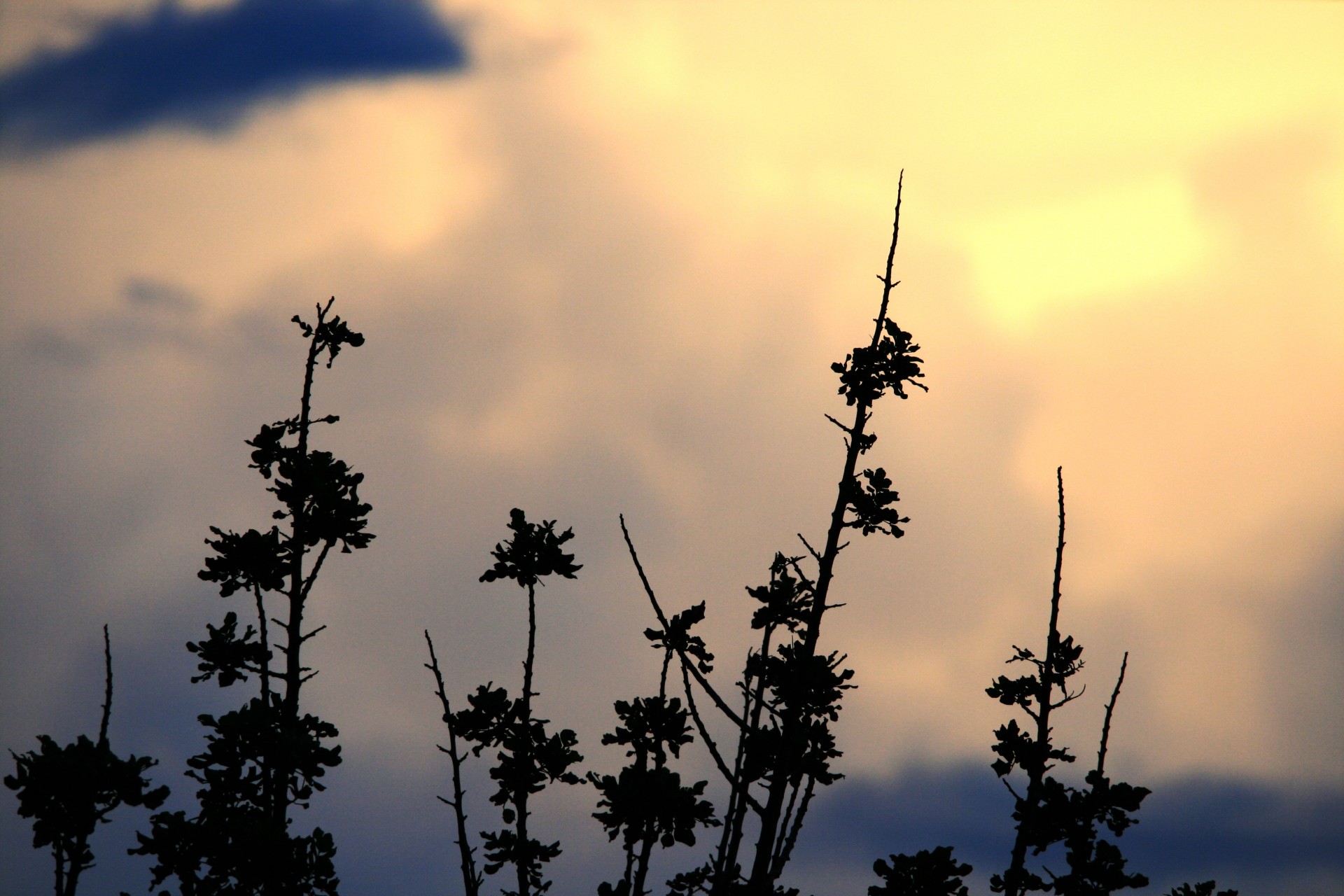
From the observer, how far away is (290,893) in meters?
10.3

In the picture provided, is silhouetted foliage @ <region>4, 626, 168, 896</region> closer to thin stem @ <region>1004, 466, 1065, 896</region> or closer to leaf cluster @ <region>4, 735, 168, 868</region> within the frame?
leaf cluster @ <region>4, 735, 168, 868</region>

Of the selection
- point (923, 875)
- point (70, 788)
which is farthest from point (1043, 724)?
point (70, 788)

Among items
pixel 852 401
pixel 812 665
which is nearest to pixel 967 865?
pixel 852 401

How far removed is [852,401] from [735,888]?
5.27 meters

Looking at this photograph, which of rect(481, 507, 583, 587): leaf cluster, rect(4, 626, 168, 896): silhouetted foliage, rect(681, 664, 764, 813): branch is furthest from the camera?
rect(481, 507, 583, 587): leaf cluster

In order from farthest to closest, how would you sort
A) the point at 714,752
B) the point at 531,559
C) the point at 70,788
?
the point at 531,559 → the point at 70,788 → the point at 714,752

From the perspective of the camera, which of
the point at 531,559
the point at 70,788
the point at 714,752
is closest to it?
the point at 714,752

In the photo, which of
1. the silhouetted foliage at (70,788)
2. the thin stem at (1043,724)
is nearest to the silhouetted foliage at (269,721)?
the silhouetted foliage at (70,788)

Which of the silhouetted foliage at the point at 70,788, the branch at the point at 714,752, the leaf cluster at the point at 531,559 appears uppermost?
the leaf cluster at the point at 531,559

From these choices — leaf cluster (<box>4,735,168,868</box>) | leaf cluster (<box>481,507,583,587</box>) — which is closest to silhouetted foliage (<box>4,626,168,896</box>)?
leaf cluster (<box>4,735,168,868</box>)

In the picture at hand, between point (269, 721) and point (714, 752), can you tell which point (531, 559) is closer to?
point (269, 721)

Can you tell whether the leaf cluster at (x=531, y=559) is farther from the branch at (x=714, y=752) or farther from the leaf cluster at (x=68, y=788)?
the branch at (x=714, y=752)

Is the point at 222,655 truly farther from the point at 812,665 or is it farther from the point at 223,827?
the point at 812,665

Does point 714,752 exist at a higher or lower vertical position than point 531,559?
lower
